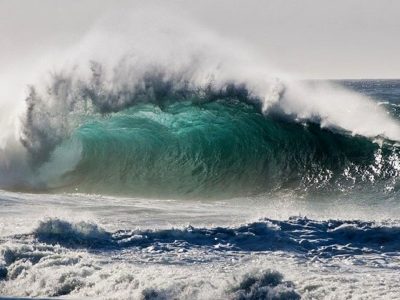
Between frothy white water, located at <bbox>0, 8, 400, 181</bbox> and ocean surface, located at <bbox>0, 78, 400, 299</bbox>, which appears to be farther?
frothy white water, located at <bbox>0, 8, 400, 181</bbox>

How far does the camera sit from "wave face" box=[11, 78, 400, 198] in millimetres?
18719

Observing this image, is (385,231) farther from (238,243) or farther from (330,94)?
(330,94)

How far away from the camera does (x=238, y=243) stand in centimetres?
1066

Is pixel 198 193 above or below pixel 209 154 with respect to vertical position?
below

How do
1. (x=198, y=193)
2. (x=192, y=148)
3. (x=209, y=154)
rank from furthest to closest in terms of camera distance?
(x=192, y=148)
(x=209, y=154)
(x=198, y=193)

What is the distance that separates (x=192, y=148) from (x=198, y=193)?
281 cm

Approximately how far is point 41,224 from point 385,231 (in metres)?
5.24

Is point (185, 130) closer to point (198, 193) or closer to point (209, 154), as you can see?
point (209, 154)

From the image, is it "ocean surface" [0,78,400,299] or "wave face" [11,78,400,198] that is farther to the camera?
"wave face" [11,78,400,198]

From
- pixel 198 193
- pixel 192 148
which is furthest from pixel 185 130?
pixel 198 193

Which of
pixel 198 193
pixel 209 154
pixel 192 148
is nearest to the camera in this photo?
pixel 198 193

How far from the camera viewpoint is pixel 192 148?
20844 millimetres

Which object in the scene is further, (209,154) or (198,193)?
(209,154)

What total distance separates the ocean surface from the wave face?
0.04 m
